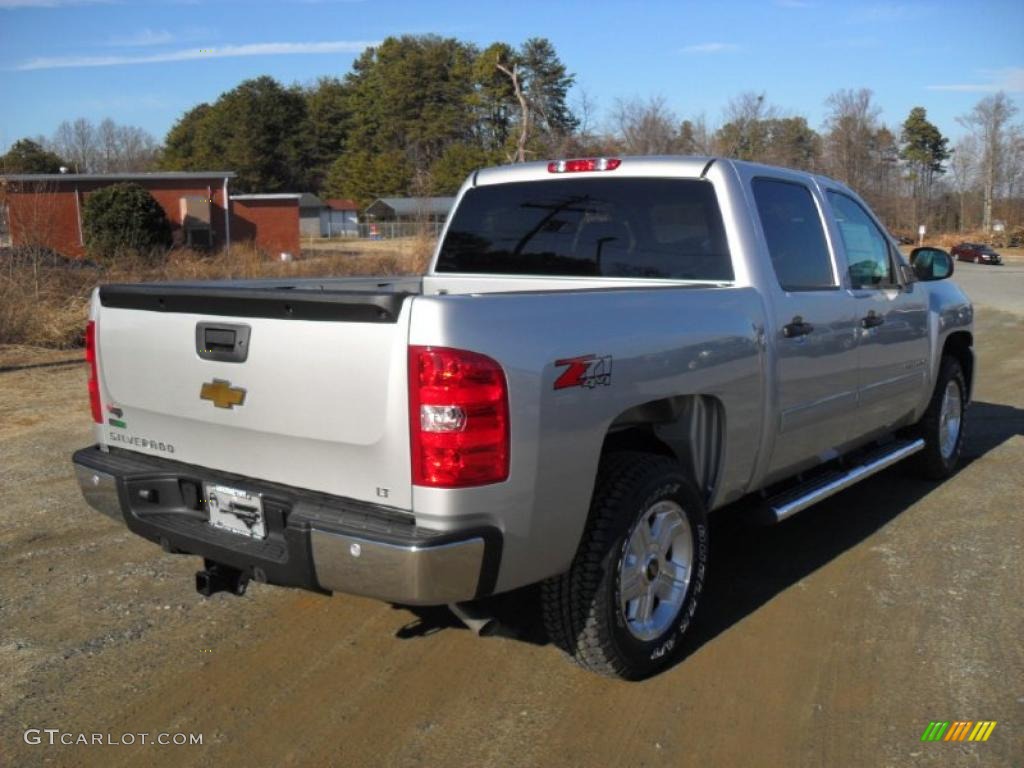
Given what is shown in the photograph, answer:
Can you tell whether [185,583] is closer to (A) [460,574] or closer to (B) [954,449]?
(A) [460,574]

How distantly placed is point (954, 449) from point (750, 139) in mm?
30532

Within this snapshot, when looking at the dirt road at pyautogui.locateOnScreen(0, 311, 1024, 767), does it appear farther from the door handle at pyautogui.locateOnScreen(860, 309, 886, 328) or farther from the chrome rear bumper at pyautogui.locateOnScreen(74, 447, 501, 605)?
the door handle at pyautogui.locateOnScreen(860, 309, 886, 328)

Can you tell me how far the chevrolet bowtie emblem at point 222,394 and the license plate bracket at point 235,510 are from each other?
293 mm

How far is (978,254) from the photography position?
53062 mm

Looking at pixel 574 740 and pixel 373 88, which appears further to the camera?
pixel 373 88

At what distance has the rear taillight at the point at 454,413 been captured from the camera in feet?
9.13

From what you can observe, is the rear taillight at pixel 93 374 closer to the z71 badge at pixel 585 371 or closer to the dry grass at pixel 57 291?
the z71 badge at pixel 585 371

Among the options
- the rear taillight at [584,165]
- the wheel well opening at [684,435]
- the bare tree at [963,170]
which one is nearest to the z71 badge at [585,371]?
the wheel well opening at [684,435]

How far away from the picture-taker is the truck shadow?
4098mm

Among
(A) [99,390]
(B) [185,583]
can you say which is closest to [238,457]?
(A) [99,390]

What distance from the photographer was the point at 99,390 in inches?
153

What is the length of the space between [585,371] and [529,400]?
0.29 meters

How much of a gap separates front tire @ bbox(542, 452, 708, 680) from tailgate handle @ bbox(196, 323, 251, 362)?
1.34 m

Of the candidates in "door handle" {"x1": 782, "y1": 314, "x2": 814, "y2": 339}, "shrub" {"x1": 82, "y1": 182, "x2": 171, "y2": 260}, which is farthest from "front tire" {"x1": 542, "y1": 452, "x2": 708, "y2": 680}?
"shrub" {"x1": 82, "y1": 182, "x2": 171, "y2": 260}
